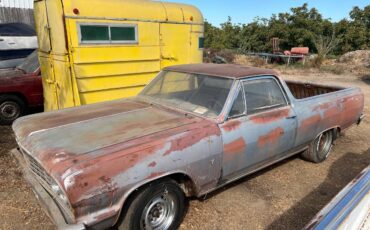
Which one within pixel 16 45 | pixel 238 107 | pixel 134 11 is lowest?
pixel 238 107

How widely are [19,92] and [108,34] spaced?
8.58 ft

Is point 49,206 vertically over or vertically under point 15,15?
under

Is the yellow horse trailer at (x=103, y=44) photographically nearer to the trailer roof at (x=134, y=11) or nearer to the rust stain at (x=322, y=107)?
the trailer roof at (x=134, y=11)

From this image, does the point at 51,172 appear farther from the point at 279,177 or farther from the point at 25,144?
the point at 279,177

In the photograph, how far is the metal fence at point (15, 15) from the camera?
1283 centimetres

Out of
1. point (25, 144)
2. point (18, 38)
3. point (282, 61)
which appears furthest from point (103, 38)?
point (282, 61)

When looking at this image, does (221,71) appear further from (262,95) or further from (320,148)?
(320,148)

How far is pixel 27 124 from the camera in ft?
10.7

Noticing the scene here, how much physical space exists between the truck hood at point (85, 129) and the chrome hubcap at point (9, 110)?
368 centimetres

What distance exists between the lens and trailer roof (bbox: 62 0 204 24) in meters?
5.16

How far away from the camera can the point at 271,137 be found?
12.2 ft

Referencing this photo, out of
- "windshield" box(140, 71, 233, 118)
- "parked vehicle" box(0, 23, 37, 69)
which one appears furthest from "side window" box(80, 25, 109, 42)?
"parked vehicle" box(0, 23, 37, 69)

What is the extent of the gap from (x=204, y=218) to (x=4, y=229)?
210cm

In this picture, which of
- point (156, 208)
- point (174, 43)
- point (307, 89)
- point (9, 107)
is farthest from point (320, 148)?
point (9, 107)
